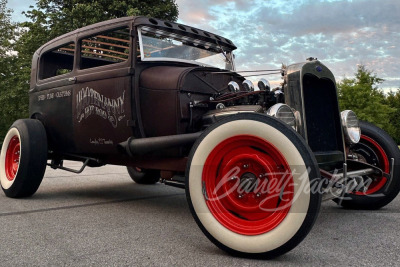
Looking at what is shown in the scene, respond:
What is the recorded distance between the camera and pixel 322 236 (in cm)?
263

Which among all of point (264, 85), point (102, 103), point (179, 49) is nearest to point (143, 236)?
point (102, 103)

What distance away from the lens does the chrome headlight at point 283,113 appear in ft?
8.75

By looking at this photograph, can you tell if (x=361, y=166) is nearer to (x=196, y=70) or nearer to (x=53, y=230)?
(x=196, y=70)

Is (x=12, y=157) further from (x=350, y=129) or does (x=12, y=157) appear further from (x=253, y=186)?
(x=350, y=129)

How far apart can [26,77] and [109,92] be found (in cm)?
1960

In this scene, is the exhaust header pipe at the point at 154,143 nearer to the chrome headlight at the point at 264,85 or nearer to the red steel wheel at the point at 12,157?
the chrome headlight at the point at 264,85

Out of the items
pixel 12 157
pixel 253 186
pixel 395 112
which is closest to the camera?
pixel 253 186

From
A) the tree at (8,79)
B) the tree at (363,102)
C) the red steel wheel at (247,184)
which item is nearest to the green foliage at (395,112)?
the tree at (363,102)

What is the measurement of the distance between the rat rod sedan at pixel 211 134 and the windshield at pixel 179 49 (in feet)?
0.05

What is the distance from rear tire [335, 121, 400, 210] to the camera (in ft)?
11.6

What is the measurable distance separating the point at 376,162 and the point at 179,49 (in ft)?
8.00

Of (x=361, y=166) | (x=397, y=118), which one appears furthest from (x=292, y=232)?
(x=397, y=118)

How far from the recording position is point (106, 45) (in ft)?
14.8

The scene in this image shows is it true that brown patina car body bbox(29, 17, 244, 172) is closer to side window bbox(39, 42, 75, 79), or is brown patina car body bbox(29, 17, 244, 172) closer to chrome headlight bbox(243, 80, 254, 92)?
chrome headlight bbox(243, 80, 254, 92)
